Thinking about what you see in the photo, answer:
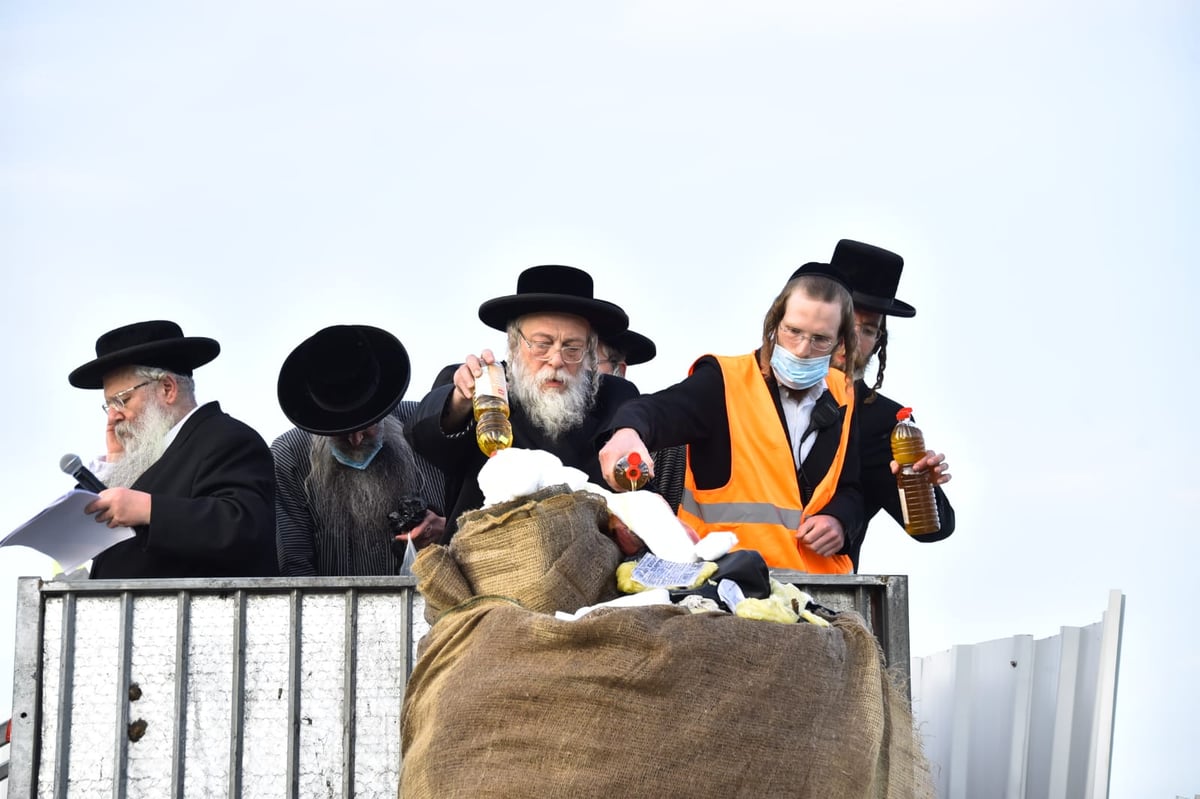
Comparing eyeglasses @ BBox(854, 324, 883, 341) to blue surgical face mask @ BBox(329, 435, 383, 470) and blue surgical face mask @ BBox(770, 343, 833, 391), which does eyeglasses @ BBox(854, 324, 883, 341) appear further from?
blue surgical face mask @ BBox(329, 435, 383, 470)

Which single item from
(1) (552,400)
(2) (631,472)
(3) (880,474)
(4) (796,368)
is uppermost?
(4) (796,368)

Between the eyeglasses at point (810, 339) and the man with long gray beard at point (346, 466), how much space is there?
1.73 meters

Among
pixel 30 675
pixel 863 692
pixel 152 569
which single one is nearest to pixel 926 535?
pixel 863 692

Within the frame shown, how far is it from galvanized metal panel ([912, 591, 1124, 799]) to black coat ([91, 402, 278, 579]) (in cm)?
242

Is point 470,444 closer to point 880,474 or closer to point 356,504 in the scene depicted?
point 356,504

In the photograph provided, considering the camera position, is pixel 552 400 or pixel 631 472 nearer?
pixel 631 472

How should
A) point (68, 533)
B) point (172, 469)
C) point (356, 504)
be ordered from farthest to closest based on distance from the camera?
1. point (356, 504)
2. point (172, 469)
3. point (68, 533)

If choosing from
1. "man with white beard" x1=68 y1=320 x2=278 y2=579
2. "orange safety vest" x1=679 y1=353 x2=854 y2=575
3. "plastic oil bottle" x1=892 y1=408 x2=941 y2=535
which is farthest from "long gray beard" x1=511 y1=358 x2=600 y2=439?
"plastic oil bottle" x1=892 y1=408 x2=941 y2=535

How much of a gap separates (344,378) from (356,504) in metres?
0.55

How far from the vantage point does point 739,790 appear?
3.69m

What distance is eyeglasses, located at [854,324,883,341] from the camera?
7.05 meters

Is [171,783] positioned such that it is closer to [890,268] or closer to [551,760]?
[551,760]

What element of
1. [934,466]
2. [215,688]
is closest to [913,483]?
[934,466]

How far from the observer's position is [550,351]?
6.29 metres
